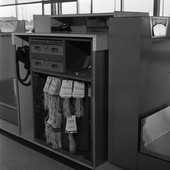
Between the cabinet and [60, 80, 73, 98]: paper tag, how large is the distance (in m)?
0.05

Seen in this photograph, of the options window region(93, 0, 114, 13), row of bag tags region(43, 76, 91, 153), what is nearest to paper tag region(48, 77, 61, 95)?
row of bag tags region(43, 76, 91, 153)

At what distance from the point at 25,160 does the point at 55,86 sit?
2.42 ft

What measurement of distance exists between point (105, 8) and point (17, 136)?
3186mm

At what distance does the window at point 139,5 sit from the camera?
363 cm

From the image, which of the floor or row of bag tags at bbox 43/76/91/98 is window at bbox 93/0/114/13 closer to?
row of bag tags at bbox 43/76/91/98

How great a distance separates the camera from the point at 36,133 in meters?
2.58

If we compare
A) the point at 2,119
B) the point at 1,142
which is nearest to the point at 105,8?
the point at 2,119

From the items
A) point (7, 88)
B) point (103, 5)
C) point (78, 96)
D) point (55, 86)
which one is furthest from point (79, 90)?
point (103, 5)

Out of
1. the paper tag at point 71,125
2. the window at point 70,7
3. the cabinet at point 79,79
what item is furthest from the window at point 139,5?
the paper tag at point 71,125

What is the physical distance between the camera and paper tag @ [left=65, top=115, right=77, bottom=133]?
2228 mm

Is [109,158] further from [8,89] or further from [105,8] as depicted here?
[105,8]

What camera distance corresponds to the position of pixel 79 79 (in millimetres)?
2064

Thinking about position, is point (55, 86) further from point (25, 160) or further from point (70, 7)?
point (70, 7)

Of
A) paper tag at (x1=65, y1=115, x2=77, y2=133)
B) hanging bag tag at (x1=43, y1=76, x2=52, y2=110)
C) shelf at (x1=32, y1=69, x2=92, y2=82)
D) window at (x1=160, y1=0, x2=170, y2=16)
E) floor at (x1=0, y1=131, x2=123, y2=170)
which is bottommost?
floor at (x1=0, y1=131, x2=123, y2=170)
